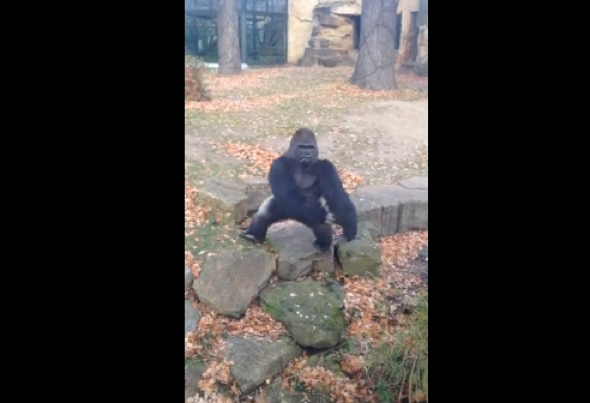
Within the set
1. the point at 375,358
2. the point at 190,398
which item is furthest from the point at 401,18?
the point at 190,398

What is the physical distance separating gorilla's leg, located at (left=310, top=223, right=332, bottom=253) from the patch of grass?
58cm

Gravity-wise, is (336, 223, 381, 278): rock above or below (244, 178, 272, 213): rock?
below

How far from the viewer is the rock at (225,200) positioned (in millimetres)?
2799

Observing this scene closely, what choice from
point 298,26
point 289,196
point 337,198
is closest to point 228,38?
point 298,26

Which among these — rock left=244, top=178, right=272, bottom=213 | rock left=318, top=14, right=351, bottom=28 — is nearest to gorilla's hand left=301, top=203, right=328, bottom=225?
rock left=244, top=178, right=272, bottom=213

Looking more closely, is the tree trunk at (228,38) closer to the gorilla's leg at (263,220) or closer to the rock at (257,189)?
the rock at (257,189)

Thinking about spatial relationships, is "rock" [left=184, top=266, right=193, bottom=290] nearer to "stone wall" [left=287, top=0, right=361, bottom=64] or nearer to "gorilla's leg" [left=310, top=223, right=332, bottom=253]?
"gorilla's leg" [left=310, top=223, right=332, bottom=253]

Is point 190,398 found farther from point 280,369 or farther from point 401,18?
point 401,18

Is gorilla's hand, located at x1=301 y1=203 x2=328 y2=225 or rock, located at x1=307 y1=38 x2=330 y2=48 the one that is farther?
rock, located at x1=307 y1=38 x2=330 y2=48

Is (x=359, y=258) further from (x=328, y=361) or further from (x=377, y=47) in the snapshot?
(x=377, y=47)

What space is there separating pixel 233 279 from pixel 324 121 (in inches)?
38.1

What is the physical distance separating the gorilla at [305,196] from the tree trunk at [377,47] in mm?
457

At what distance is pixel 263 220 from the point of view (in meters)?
2.84

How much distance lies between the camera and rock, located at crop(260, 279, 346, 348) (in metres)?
2.75
